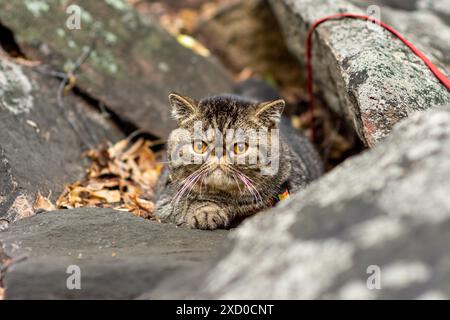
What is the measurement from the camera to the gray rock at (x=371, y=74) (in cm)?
371

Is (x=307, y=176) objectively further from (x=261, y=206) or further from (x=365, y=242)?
(x=365, y=242)

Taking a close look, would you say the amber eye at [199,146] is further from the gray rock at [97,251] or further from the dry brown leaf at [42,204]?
the dry brown leaf at [42,204]

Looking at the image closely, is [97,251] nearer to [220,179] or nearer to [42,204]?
[220,179]

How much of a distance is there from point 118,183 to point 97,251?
5.85 ft

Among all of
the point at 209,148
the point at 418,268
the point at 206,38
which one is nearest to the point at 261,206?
the point at 209,148

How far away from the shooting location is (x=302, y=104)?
721cm

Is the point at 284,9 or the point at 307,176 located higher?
the point at 284,9

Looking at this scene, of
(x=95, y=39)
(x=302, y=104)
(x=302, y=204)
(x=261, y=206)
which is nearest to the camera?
(x=302, y=204)

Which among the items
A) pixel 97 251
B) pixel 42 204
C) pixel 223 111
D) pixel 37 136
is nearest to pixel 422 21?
pixel 223 111

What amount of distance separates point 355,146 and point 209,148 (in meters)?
2.87

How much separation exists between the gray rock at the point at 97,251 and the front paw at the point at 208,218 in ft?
0.37

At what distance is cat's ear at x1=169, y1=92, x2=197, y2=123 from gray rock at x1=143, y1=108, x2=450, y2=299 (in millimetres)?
1447

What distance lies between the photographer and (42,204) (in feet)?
13.0
